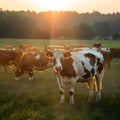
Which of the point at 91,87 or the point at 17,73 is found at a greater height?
the point at 91,87

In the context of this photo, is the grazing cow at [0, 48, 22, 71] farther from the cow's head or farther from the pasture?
the cow's head

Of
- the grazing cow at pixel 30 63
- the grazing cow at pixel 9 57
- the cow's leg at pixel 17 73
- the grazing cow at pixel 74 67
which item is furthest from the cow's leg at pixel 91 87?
the grazing cow at pixel 9 57

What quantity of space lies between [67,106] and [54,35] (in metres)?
80.4

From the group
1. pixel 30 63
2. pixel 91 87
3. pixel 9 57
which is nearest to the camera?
pixel 91 87

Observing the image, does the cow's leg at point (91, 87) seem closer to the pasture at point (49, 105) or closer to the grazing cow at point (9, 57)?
the pasture at point (49, 105)

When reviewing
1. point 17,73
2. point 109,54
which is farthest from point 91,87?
point 109,54

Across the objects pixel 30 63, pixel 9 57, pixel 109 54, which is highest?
pixel 9 57

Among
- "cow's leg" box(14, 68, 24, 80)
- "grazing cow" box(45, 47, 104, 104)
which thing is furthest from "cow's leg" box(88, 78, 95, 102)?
"cow's leg" box(14, 68, 24, 80)

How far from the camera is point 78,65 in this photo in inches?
527

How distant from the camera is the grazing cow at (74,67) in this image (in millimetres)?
12797

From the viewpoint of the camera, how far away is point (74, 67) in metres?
13.1

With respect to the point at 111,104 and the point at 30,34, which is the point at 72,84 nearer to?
the point at 111,104

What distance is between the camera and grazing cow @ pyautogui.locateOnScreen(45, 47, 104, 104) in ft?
42.0

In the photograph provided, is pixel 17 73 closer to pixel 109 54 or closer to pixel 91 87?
pixel 91 87
